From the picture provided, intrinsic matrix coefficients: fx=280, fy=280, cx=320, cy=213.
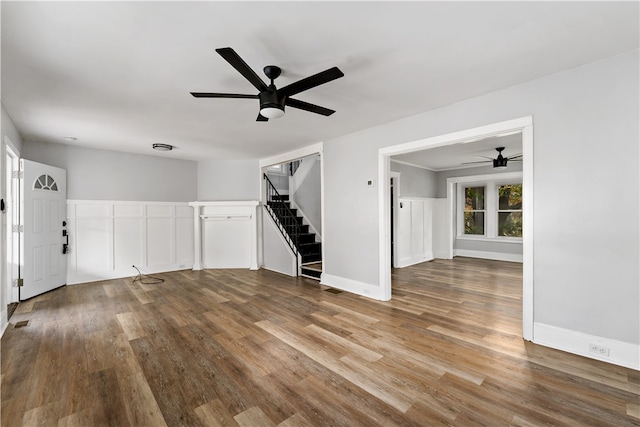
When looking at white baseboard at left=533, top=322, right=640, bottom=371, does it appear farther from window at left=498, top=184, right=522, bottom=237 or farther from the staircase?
window at left=498, top=184, right=522, bottom=237

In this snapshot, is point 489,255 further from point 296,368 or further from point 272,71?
point 272,71

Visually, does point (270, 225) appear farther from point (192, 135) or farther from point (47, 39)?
point (47, 39)

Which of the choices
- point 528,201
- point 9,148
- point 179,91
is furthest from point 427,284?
point 9,148

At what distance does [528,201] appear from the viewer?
9.21ft

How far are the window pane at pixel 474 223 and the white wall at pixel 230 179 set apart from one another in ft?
20.3

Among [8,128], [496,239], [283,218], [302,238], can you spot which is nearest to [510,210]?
[496,239]

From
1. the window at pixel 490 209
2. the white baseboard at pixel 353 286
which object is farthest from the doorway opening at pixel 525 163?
the window at pixel 490 209

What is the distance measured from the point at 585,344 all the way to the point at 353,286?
275 cm

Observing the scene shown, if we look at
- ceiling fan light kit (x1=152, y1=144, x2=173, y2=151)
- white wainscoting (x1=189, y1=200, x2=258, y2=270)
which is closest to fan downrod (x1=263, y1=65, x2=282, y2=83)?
ceiling fan light kit (x1=152, y1=144, x2=173, y2=151)

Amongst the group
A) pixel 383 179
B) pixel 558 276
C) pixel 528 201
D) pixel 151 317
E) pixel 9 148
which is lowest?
pixel 151 317

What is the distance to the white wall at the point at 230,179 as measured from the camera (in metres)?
6.82

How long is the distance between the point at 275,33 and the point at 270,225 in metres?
4.82

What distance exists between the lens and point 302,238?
6902mm

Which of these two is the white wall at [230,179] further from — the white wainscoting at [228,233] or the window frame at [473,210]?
the window frame at [473,210]
